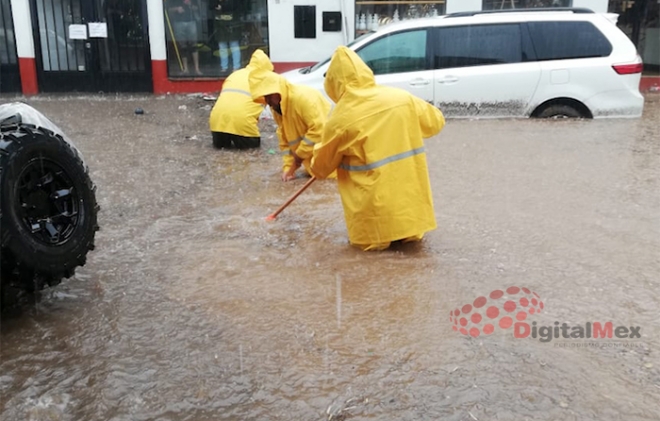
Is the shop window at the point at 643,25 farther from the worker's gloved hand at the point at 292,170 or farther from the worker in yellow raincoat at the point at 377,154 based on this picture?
the worker in yellow raincoat at the point at 377,154

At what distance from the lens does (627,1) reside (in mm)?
13625

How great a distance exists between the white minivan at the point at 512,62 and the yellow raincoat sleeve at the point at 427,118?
4613 mm

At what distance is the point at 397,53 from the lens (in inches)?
359

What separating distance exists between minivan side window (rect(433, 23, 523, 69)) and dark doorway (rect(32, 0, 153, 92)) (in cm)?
654

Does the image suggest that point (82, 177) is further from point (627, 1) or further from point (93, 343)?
point (627, 1)

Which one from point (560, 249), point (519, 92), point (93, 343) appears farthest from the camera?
point (519, 92)

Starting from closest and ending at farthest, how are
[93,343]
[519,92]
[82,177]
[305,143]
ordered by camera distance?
[93,343]
[82,177]
[305,143]
[519,92]

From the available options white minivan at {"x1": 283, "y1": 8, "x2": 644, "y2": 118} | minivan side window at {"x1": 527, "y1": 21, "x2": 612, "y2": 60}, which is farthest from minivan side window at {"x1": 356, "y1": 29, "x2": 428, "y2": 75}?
minivan side window at {"x1": 527, "y1": 21, "x2": 612, "y2": 60}

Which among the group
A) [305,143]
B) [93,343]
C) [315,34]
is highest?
[315,34]

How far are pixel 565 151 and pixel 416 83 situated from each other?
240 centimetres

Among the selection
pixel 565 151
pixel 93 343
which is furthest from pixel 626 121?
pixel 93 343

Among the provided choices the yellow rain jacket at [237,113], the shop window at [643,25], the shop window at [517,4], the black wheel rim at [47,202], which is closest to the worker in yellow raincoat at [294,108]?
the yellow rain jacket at [237,113]

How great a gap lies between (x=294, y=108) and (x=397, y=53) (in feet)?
11.0

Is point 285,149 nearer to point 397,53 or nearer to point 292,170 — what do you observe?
point 292,170
